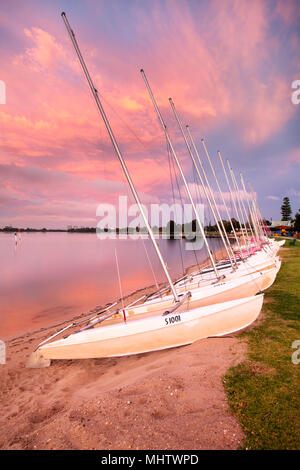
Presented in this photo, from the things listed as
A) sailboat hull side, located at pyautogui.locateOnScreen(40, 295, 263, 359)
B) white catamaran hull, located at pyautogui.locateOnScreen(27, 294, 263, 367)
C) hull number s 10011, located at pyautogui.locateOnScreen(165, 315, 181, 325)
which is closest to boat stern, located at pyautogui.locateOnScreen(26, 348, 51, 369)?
white catamaran hull, located at pyautogui.locateOnScreen(27, 294, 263, 367)

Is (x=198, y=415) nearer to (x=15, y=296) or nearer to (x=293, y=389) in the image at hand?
(x=293, y=389)

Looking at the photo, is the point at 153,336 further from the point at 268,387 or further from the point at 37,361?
the point at 37,361

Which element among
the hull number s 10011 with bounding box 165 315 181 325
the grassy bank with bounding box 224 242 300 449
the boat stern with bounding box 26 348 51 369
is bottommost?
the boat stern with bounding box 26 348 51 369

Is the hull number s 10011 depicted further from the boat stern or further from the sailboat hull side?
the boat stern

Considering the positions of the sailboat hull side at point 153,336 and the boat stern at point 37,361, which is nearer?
the sailboat hull side at point 153,336

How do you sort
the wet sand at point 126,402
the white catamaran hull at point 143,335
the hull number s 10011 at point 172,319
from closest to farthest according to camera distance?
1. the wet sand at point 126,402
2. the white catamaran hull at point 143,335
3. the hull number s 10011 at point 172,319

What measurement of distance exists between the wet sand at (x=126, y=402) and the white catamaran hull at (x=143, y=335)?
0.34 metres

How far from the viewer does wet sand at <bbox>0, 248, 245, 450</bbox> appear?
3.77 meters

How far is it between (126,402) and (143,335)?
219 cm

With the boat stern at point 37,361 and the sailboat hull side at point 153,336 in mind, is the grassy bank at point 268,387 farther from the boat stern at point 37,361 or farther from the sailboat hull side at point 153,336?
the boat stern at point 37,361

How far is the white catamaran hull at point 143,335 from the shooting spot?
6.85m

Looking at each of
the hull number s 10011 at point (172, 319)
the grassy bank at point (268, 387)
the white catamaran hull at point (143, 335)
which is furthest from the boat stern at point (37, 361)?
the grassy bank at point (268, 387)

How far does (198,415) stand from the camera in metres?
4.07

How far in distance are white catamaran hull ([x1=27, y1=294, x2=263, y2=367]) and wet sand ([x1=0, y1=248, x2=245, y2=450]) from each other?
34 cm
